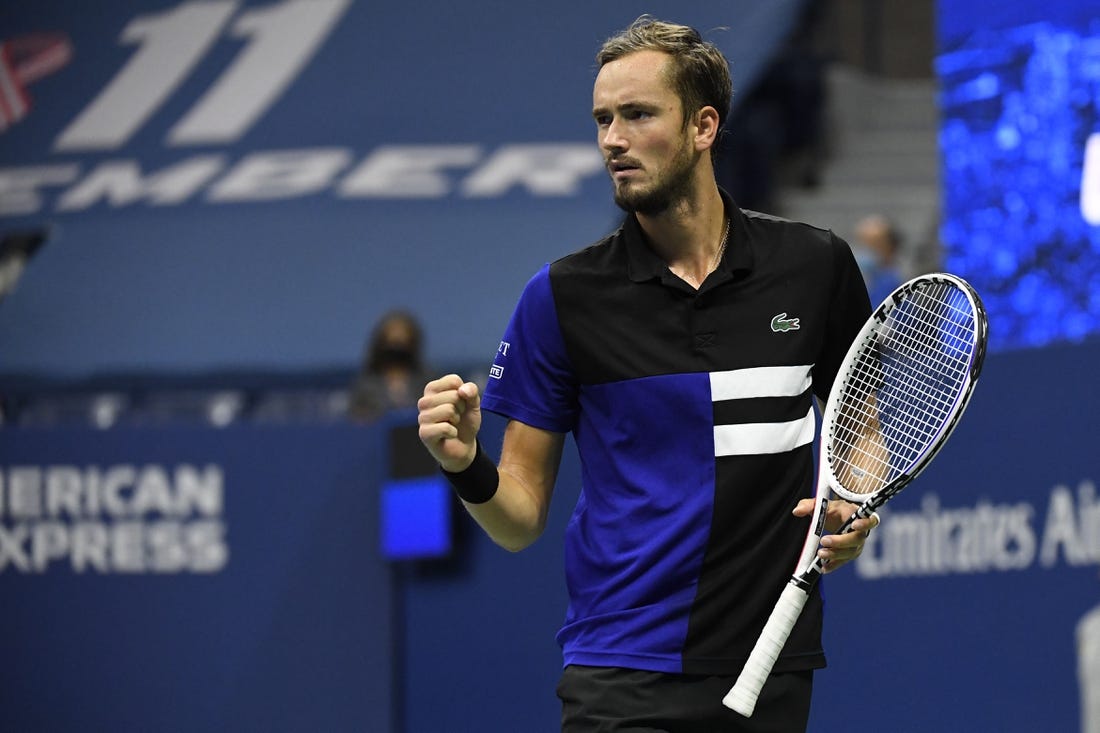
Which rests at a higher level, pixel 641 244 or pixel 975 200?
pixel 975 200

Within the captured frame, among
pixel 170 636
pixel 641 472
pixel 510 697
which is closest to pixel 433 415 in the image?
pixel 641 472

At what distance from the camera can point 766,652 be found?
3.10m

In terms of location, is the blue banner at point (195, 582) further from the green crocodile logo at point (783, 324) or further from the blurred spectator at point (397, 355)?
the green crocodile logo at point (783, 324)

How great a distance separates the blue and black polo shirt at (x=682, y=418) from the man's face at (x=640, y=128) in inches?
5.0

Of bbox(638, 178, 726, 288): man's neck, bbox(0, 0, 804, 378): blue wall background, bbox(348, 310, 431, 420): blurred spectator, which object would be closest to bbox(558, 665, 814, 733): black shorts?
bbox(638, 178, 726, 288): man's neck

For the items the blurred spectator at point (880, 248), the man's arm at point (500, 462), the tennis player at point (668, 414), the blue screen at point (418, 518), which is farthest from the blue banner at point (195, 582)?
the blurred spectator at point (880, 248)

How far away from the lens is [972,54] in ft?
24.2

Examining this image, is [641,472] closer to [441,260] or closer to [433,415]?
[433,415]

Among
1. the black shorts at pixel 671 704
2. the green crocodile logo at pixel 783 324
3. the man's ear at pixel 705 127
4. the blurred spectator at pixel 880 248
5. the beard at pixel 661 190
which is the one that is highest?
the blurred spectator at pixel 880 248

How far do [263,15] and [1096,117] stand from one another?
20.1 ft

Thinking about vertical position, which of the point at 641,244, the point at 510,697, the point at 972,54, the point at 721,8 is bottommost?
the point at 510,697

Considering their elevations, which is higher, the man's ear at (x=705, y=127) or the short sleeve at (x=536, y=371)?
the man's ear at (x=705, y=127)

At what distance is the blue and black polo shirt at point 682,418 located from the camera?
3.17 m

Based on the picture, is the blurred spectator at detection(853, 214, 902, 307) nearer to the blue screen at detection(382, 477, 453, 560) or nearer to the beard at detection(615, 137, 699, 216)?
the blue screen at detection(382, 477, 453, 560)
